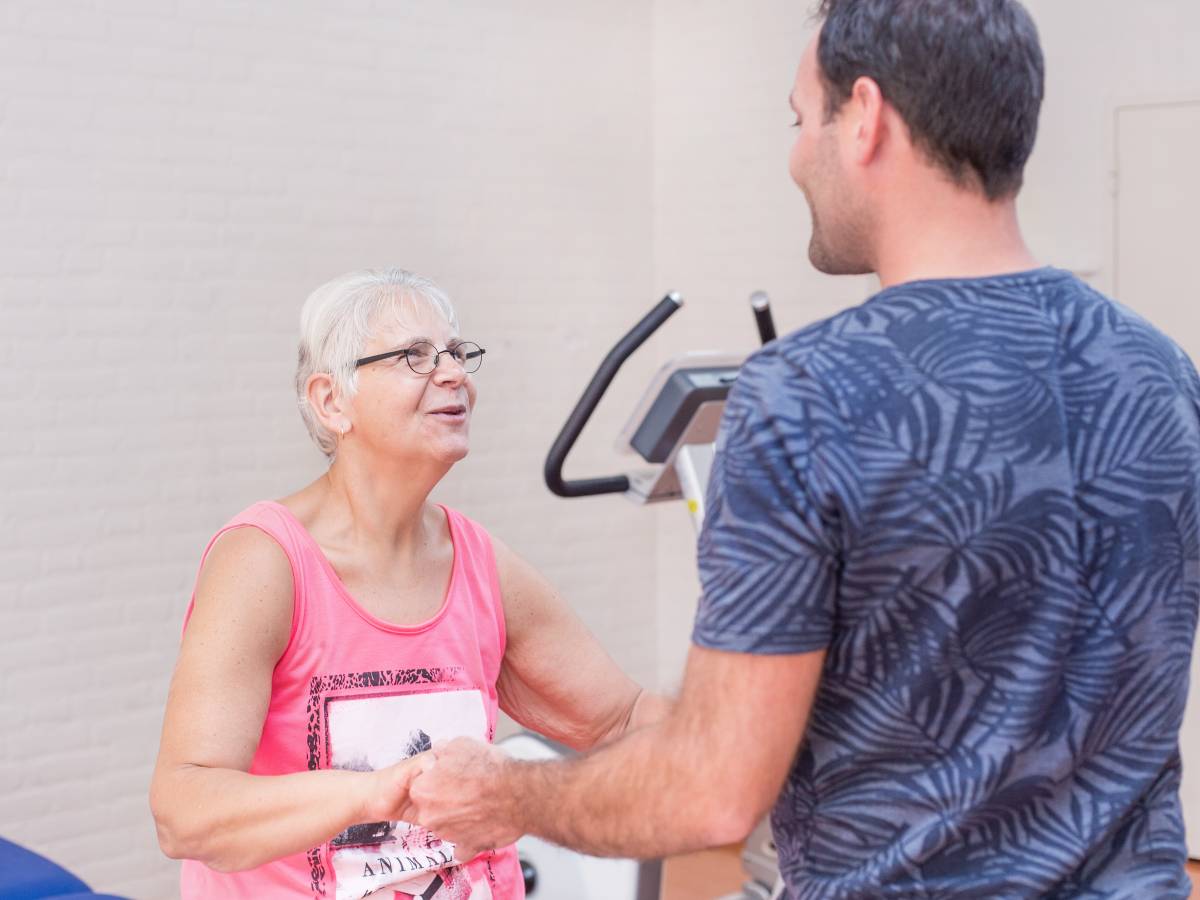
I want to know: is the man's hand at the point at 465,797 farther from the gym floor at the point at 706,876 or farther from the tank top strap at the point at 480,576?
the gym floor at the point at 706,876

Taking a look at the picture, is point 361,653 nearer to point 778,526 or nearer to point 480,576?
point 480,576

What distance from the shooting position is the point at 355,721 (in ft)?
5.83

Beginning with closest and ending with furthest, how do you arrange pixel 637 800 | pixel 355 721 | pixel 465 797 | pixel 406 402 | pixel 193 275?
1. pixel 637 800
2. pixel 465 797
3. pixel 355 721
4. pixel 406 402
5. pixel 193 275

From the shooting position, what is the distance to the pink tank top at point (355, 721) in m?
1.73

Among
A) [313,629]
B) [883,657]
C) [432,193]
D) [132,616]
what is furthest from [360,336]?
[432,193]

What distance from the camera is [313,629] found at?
1.78 metres

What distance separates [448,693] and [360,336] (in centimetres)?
52

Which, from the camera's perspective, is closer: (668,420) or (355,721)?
(355,721)

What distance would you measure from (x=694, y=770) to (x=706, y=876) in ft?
10.4

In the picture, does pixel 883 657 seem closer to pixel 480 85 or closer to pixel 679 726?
pixel 679 726

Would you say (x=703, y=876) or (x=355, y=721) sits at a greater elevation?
(x=355, y=721)

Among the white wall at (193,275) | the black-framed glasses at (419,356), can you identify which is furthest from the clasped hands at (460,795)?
the white wall at (193,275)

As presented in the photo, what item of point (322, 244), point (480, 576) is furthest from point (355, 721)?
point (322, 244)

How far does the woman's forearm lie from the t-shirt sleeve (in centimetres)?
70
